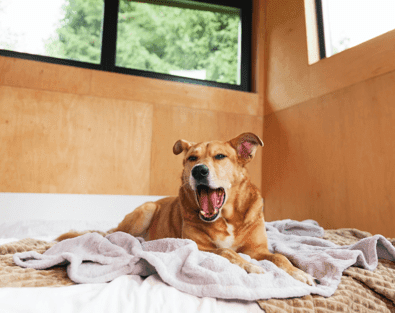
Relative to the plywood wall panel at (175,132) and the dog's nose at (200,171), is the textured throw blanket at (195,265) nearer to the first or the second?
the dog's nose at (200,171)

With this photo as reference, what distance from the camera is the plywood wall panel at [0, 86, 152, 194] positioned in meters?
2.95

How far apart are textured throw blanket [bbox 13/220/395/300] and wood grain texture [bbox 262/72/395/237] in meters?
1.07

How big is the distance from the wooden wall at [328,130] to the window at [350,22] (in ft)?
0.49

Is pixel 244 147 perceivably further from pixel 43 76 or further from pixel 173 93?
pixel 43 76

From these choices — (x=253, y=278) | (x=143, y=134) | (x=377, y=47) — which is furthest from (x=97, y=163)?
(x=377, y=47)

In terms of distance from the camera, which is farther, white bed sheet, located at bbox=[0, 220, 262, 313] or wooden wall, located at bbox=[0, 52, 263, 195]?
wooden wall, located at bbox=[0, 52, 263, 195]

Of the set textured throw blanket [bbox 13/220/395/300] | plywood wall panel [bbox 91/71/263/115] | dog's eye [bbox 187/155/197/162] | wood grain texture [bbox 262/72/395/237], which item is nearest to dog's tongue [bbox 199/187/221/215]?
dog's eye [bbox 187/155/197/162]

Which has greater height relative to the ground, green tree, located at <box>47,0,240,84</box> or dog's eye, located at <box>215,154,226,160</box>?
green tree, located at <box>47,0,240,84</box>

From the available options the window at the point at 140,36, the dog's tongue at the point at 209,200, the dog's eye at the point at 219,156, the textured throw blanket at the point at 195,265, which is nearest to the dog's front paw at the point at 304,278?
the textured throw blanket at the point at 195,265

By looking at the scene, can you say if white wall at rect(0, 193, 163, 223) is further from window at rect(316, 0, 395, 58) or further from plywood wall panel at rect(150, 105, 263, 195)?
window at rect(316, 0, 395, 58)

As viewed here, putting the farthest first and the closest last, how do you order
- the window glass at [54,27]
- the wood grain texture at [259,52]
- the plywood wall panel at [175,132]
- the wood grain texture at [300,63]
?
1. the wood grain texture at [259,52]
2. the plywood wall panel at [175,132]
3. the window glass at [54,27]
4. the wood grain texture at [300,63]

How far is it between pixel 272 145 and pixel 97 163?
82.7 inches

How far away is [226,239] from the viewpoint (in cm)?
164

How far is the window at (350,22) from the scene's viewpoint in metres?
2.53
